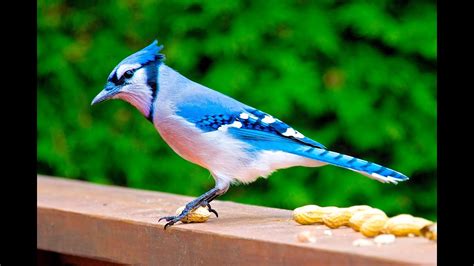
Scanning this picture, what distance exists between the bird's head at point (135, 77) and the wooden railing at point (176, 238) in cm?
32

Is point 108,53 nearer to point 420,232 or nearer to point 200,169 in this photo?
point 200,169

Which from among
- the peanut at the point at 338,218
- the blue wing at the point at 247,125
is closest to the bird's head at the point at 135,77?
the blue wing at the point at 247,125

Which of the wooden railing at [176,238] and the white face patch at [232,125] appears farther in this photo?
the white face patch at [232,125]

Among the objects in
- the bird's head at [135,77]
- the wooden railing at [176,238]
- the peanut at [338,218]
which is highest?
the bird's head at [135,77]

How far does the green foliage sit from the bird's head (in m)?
1.29

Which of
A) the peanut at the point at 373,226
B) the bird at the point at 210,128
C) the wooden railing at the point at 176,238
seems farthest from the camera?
the bird at the point at 210,128

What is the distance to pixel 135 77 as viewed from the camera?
2.30 metres

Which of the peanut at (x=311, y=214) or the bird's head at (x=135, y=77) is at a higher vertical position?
the bird's head at (x=135, y=77)

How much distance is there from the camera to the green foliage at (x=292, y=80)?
11.7 feet

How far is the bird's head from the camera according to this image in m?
2.30

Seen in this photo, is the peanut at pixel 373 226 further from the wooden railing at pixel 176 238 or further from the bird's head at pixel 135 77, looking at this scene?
the bird's head at pixel 135 77

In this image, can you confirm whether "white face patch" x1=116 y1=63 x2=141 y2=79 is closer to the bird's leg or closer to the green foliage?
the bird's leg

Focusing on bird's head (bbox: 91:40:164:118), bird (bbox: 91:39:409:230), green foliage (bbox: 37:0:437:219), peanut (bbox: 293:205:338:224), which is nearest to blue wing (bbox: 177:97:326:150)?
bird (bbox: 91:39:409:230)

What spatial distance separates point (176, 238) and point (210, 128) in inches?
13.3
